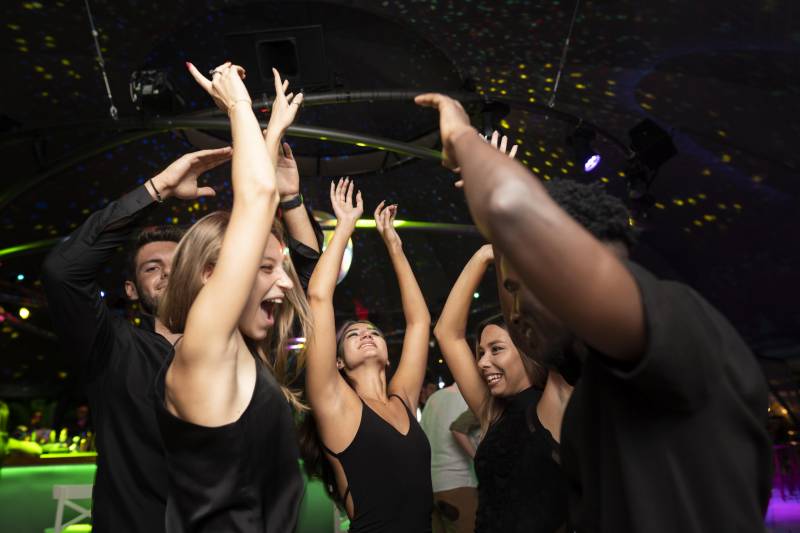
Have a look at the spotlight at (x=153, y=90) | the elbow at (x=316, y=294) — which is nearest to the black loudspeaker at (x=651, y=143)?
the spotlight at (x=153, y=90)

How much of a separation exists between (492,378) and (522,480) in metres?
0.53

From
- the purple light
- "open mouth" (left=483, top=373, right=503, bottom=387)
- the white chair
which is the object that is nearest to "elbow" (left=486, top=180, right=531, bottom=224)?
"open mouth" (left=483, top=373, right=503, bottom=387)

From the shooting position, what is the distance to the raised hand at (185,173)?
1710 mm

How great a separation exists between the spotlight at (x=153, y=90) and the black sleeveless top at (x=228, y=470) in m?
4.11

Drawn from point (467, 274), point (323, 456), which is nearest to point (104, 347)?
point (323, 456)

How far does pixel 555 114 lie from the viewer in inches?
229

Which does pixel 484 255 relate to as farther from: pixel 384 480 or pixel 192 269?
pixel 192 269

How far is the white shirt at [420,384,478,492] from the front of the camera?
3537 mm

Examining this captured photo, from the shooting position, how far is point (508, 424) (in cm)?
230

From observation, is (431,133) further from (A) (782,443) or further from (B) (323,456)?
(A) (782,443)

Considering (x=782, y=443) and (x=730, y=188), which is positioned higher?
(x=730, y=188)

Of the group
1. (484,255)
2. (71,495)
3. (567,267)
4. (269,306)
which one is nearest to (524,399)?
(484,255)

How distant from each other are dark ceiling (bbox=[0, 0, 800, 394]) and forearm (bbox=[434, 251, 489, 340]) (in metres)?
2.96

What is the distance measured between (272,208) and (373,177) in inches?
294
